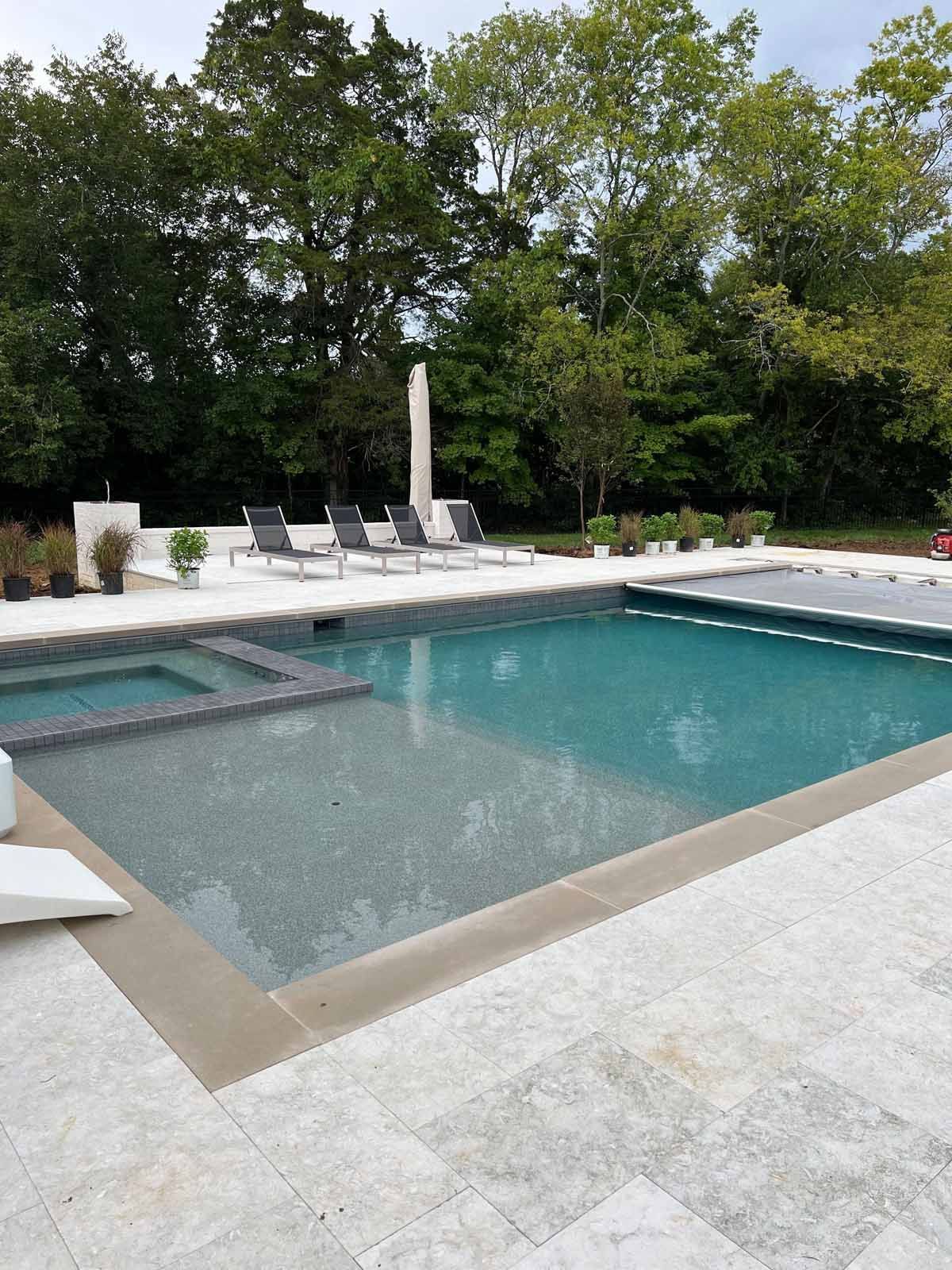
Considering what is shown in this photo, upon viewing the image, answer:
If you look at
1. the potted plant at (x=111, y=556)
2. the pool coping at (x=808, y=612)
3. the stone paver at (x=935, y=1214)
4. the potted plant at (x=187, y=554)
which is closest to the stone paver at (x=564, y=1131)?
the stone paver at (x=935, y=1214)

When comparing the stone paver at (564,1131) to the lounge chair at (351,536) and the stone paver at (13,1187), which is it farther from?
the lounge chair at (351,536)

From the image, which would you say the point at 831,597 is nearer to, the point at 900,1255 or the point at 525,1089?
the point at 525,1089

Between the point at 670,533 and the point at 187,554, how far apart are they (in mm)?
8422

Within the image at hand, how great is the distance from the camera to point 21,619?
7750 mm

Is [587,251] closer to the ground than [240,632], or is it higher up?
higher up

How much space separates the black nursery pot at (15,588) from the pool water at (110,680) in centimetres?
205

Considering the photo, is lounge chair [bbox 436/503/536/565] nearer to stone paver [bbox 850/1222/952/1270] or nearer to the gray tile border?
the gray tile border

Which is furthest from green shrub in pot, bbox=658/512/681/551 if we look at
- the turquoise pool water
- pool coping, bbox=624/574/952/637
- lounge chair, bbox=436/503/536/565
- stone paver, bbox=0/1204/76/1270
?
stone paver, bbox=0/1204/76/1270

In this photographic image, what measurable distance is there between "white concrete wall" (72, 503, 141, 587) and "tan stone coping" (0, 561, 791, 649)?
2593 mm

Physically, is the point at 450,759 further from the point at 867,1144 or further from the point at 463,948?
the point at 867,1144

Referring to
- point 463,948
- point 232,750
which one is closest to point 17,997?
point 463,948

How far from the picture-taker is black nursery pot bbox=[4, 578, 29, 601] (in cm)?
869

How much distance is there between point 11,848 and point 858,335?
18442mm

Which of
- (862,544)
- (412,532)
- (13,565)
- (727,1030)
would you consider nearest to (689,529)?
(862,544)
